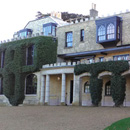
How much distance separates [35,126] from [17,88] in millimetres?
19858

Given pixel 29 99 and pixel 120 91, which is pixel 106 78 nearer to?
pixel 120 91

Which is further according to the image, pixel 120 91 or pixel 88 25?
pixel 88 25

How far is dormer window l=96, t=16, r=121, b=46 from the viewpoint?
94.7ft

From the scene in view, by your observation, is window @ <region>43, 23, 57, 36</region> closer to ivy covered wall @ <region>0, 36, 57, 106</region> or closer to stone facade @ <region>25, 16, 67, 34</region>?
stone facade @ <region>25, 16, 67, 34</region>

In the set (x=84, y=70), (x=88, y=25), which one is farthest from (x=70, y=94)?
(x=88, y=25)

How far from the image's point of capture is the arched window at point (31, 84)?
34.4m

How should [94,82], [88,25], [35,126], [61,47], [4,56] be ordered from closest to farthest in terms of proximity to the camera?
[35,126] < [94,82] < [88,25] < [61,47] < [4,56]

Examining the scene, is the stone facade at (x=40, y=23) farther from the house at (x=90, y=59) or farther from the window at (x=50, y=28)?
the house at (x=90, y=59)

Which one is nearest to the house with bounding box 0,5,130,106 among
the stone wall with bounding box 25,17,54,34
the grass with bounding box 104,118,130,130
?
the stone wall with bounding box 25,17,54,34

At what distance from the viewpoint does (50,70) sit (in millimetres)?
31594

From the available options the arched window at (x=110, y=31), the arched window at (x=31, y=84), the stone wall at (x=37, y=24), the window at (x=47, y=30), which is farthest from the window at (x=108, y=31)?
the stone wall at (x=37, y=24)

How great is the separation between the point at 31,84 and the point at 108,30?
39.0 feet

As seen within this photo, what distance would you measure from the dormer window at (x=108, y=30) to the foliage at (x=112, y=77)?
3919 millimetres

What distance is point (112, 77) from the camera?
A: 25156mm
